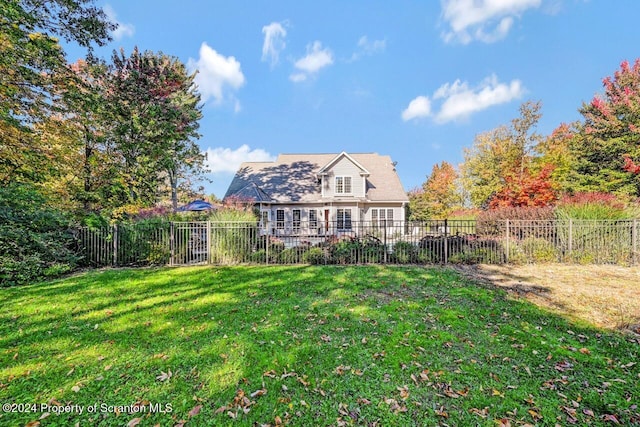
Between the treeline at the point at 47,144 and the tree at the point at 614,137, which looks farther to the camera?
the tree at the point at 614,137

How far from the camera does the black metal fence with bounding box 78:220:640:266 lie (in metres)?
8.78

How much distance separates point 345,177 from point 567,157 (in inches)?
703

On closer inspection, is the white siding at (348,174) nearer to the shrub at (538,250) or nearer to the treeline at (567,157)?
the treeline at (567,157)

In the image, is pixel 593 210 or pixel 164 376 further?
pixel 593 210

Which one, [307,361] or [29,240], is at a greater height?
[29,240]

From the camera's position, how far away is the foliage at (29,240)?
6.81 metres

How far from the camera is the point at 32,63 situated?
26.1 ft

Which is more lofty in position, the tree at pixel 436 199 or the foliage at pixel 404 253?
the tree at pixel 436 199

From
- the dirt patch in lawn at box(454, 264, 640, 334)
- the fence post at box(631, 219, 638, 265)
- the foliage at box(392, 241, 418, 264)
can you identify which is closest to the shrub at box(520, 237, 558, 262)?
the dirt patch in lawn at box(454, 264, 640, 334)

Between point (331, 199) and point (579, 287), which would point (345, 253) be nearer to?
point (579, 287)

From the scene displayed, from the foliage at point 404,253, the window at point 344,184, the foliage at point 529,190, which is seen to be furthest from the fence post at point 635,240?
the window at point 344,184

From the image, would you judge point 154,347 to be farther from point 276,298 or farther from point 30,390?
point 276,298

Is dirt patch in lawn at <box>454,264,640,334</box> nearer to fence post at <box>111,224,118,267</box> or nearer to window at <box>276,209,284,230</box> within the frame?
fence post at <box>111,224,118,267</box>

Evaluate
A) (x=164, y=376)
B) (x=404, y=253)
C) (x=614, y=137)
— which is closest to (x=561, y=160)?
(x=614, y=137)
